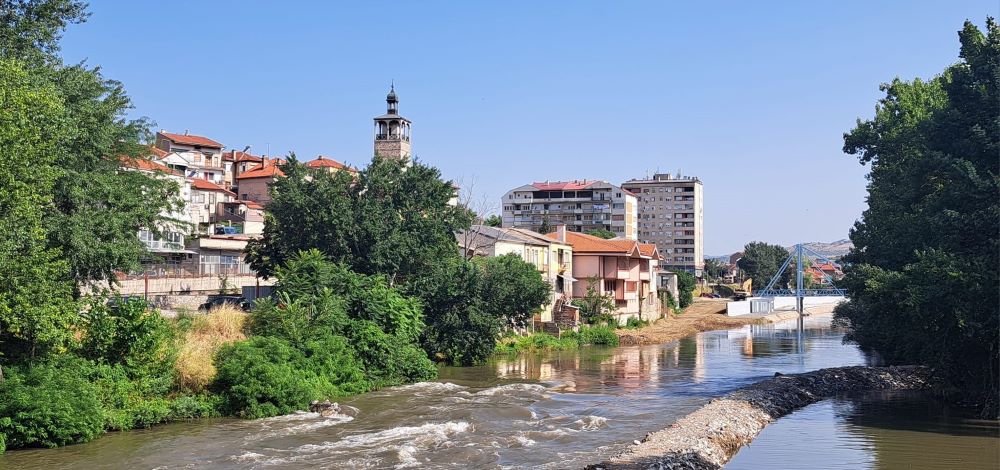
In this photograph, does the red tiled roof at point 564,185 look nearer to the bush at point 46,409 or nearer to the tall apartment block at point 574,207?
the tall apartment block at point 574,207

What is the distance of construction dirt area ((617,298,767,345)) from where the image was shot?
61.1 m

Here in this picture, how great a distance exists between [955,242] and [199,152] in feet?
285

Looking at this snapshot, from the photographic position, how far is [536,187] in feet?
476

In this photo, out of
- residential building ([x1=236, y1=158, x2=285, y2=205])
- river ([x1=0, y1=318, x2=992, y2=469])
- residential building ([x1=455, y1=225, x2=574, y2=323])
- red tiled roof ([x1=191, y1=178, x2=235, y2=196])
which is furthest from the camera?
residential building ([x1=236, y1=158, x2=285, y2=205])

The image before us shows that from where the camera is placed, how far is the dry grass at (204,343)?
28.2 m

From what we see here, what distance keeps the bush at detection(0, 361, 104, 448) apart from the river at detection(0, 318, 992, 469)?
0.44 meters

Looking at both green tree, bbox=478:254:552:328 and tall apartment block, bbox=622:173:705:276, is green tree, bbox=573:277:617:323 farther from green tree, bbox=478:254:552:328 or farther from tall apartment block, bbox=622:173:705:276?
tall apartment block, bbox=622:173:705:276

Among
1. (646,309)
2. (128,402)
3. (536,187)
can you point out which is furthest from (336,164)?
(128,402)

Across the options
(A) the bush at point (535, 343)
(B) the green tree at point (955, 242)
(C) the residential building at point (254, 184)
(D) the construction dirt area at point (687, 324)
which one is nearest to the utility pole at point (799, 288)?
(D) the construction dirt area at point (687, 324)

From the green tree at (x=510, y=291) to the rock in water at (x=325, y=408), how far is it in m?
14.7

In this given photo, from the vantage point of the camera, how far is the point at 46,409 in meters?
21.9

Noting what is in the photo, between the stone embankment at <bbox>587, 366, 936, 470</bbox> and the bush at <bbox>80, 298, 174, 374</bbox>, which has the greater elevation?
the bush at <bbox>80, 298, 174, 374</bbox>

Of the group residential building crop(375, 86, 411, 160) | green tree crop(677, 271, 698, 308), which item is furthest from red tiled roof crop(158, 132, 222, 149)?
green tree crop(677, 271, 698, 308)

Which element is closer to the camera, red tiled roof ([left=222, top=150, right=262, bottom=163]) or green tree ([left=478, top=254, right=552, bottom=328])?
green tree ([left=478, top=254, right=552, bottom=328])
